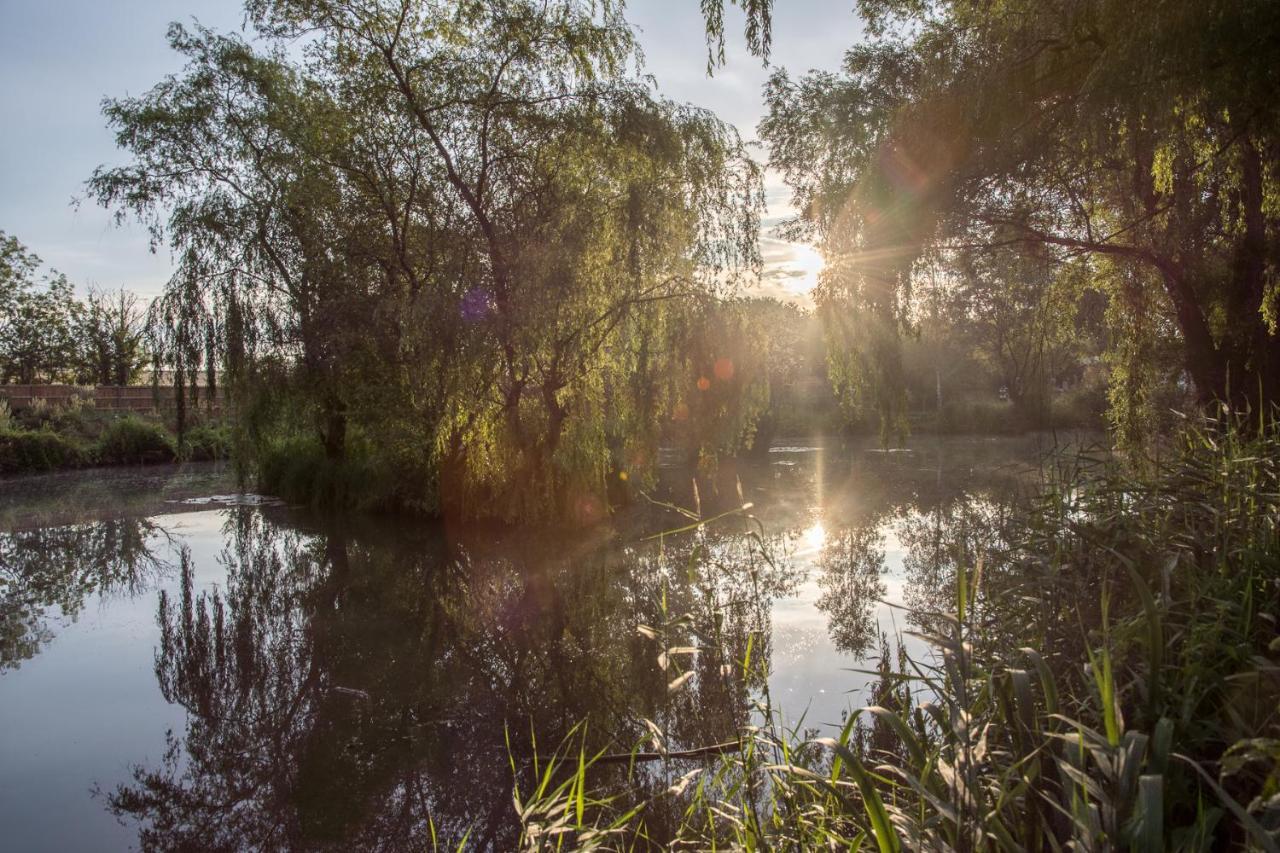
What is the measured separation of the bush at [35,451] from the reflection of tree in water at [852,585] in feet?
64.8

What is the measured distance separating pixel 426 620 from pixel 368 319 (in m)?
5.92

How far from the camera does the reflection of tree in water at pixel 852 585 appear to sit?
206 inches

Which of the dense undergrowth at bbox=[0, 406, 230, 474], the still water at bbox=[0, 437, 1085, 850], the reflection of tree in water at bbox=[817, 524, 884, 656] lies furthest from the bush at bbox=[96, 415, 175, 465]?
the reflection of tree in water at bbox=[817, 524, 884, 656]

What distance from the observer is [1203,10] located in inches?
169

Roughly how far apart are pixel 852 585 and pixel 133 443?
2129 cm

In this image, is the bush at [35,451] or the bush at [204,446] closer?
the bush at [35,451]

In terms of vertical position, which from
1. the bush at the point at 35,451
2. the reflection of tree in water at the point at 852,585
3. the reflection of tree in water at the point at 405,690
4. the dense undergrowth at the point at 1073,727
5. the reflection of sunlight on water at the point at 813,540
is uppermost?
the bush at the point at 35,451

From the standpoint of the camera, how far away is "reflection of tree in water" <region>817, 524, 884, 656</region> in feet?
17.2

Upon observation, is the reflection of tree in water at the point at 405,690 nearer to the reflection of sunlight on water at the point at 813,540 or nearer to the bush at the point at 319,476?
the reflection of sunlight on water at the point at 813,540

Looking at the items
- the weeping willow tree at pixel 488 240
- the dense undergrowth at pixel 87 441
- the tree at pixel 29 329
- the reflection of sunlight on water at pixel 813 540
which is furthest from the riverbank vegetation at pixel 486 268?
the tree at pixel 29 329

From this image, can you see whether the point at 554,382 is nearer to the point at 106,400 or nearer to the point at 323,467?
the point at 323,467

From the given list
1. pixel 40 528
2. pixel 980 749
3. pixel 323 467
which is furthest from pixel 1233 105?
pixel 40 528

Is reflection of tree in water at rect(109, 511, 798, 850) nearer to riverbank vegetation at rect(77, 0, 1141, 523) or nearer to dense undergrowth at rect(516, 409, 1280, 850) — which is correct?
dense undergrowth at rect(516, 409, 1280, 850)

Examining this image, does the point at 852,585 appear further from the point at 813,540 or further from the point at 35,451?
the point at 35,451
